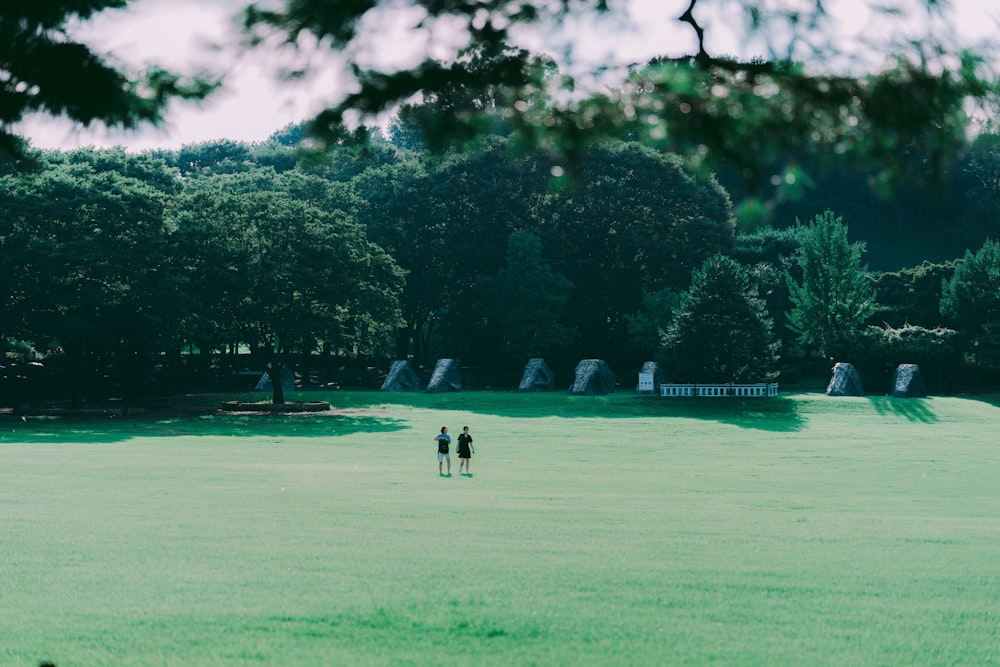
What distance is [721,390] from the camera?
58688 millimetres

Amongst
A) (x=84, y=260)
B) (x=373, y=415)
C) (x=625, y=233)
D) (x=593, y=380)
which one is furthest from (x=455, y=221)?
(x=84, y=260)

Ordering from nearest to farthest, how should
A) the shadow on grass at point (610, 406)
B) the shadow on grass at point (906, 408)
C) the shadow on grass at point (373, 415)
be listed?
the shadow on grass at point (373, 415)
the shadow on grass at point (906, 408)
the shadow on grass at point (610, 406)

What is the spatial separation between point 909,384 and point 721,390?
1178 centimetres

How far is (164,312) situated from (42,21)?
47002mm

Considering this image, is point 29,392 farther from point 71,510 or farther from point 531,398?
point 71,510

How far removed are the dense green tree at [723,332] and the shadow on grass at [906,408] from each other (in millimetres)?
6307

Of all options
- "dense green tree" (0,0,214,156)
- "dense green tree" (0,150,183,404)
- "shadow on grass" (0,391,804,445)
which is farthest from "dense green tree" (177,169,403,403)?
"dense green tree" (0,0,214,156)

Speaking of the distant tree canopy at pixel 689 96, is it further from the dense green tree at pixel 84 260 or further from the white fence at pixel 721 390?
the white fence at pixel 721 390

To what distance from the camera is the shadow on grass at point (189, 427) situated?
138 ft

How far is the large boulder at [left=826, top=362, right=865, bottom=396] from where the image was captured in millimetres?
61312

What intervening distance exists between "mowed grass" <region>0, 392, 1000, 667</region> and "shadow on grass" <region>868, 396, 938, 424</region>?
17846mm

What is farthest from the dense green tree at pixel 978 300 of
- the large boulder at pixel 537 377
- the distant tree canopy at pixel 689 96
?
the distant tree canopy at pixel 689 96

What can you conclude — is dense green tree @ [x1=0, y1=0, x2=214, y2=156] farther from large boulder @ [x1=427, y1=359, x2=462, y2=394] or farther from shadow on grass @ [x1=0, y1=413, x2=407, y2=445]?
large boulder @ [x1=427, y1=359, x2=462, y2=394]

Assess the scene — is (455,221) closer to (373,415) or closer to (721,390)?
(373,415)
